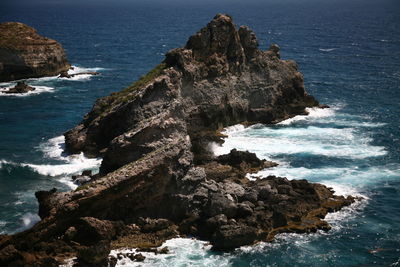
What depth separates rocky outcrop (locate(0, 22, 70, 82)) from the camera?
120 m

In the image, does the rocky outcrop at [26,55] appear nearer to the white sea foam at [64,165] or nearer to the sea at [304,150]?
the sea at [304,150]

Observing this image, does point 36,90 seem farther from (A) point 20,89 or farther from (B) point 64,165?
(B) point 64,165

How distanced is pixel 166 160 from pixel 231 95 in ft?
105

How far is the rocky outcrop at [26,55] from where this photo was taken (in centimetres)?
12006

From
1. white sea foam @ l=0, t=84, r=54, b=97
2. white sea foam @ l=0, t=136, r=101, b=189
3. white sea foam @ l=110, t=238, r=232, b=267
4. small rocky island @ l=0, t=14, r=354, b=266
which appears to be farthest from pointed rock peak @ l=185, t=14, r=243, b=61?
white sea foam @ l=0, t=84, r=54, b=97

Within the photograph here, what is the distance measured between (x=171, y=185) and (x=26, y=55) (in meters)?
78.0

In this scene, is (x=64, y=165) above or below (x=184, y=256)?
above

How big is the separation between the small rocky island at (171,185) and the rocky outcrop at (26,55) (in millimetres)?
50755

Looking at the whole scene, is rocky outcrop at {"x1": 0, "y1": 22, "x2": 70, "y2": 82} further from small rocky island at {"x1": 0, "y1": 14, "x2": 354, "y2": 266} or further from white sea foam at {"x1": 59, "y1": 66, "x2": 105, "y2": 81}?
small rocky island at {"x1": 0, "y1": 14, "x2": 354, "y2": 266}

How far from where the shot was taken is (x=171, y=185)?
5519cm

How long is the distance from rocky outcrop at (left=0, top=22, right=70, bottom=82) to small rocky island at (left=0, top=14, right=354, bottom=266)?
50755 millimetres

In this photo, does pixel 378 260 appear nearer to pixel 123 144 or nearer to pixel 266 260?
pixel 266 260

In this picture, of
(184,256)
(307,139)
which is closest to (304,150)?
(307,139)

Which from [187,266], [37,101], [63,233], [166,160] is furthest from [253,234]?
[37,101]
